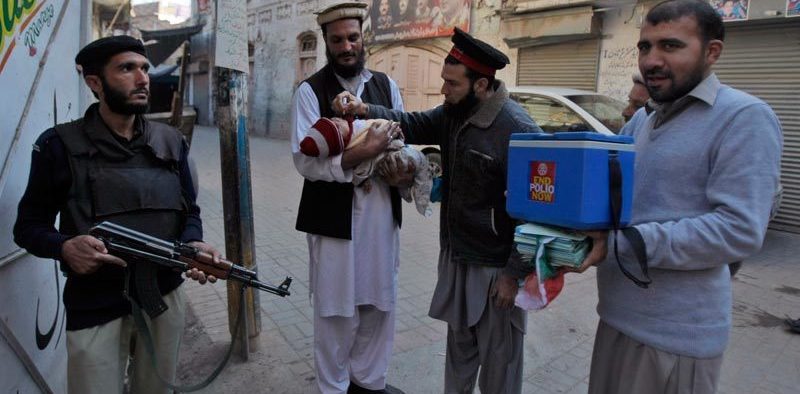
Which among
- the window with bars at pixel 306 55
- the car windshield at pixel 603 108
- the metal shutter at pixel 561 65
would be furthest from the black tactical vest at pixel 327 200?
the window with bars at pixel 306 55

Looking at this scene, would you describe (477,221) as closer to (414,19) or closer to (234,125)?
(234,125)

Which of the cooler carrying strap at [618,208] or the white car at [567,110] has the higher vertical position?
the white car at [567,110]

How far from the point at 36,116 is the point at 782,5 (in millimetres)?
8198

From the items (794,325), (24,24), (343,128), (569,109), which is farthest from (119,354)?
(569,109)

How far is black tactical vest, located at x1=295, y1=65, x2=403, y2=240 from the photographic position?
2436mm

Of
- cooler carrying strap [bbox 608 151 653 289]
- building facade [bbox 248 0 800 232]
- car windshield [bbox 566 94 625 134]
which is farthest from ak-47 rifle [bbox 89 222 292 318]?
building facade [bbox 248 0 800 232]

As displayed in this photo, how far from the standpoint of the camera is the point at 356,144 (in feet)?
7.33

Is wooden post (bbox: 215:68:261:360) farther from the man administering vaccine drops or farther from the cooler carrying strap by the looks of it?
the cooler carrying strap

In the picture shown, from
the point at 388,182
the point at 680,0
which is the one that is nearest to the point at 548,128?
the point at 388,182

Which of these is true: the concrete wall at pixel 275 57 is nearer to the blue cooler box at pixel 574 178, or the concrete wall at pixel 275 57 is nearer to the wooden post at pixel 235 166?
the wooden post at pixel 235 166

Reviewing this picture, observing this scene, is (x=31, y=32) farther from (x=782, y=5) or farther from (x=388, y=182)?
(x=782, y=5)

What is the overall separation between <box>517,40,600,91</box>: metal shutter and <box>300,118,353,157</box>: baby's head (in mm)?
8187

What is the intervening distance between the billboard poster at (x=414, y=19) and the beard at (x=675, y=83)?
10.4 metres

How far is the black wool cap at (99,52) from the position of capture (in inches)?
76.5
